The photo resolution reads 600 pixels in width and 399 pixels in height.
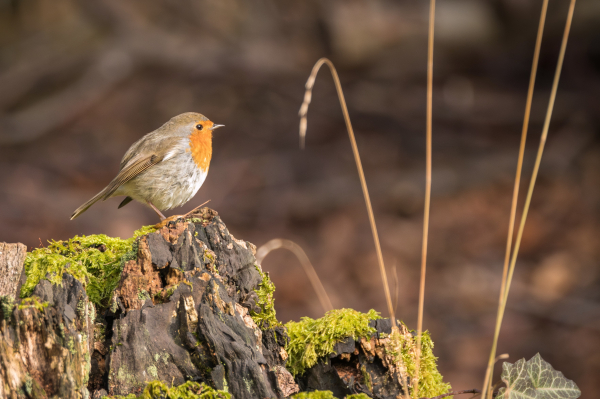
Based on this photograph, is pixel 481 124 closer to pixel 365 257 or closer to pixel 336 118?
pixel 336 118

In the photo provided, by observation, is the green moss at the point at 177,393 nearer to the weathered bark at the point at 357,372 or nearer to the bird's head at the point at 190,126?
the weathered bark at the point at 357,372

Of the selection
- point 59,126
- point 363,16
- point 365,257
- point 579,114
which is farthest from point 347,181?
point 59,126

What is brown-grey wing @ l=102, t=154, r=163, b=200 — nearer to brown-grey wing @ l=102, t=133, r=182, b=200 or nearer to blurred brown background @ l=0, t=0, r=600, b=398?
brown-grey wing @ l=102, t=133, r=182, b=200

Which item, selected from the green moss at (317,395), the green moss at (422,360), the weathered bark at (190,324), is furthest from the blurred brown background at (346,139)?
the green moss at (317,395)

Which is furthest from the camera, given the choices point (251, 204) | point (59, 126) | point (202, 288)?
point (59, 126)

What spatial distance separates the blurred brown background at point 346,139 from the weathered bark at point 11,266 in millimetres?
3839

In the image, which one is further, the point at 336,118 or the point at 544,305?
the point at 336,118

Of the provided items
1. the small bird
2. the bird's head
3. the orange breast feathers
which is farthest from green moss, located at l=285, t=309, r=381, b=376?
the bird's head

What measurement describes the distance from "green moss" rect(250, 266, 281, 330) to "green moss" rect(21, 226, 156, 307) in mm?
543

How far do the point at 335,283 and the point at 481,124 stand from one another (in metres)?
3.09

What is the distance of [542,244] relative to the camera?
586 centimetres

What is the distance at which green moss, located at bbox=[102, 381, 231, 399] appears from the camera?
1.64 meters

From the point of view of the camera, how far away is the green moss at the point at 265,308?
2.12 meters

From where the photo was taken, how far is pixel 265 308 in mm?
2166
